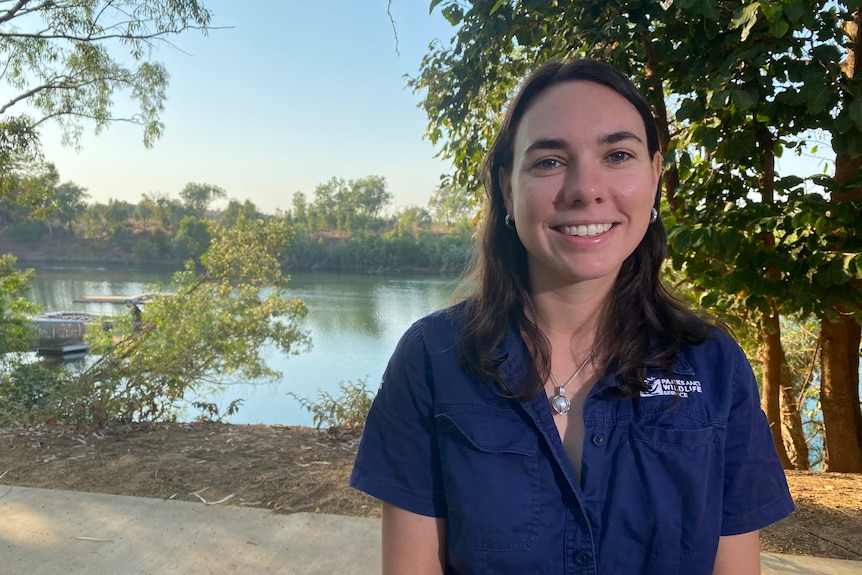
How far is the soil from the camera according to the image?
7.50ft

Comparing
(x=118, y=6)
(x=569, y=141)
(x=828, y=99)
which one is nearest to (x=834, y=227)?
(x=828, y=99)

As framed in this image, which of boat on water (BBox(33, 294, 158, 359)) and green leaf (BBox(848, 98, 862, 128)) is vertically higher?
green leaf (BBox(848, 98, 862, 128))

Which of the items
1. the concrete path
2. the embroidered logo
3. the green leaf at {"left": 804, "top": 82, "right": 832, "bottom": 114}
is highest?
the green leaf at {"left": 804, "top": 82, "right": 832, "bottom": 114}

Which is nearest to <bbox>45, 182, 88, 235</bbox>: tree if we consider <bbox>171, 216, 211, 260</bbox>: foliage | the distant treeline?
the distant treeline

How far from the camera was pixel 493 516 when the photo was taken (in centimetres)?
90

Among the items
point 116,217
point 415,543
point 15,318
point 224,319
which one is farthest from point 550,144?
point 116,217

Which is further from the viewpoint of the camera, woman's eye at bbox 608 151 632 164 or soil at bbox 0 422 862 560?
soil at bbox 0 422 862 560

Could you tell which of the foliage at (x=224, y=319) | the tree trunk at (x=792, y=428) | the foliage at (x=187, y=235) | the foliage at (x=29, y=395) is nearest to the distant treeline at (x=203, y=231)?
the foliage at (x=187, y=235)

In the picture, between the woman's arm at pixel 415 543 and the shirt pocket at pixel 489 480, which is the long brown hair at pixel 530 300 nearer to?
the shirt pocket at pixel 489 480

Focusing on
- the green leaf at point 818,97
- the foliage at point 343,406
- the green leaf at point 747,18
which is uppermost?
the green leaf at point 747,18

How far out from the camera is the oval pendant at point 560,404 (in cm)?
101

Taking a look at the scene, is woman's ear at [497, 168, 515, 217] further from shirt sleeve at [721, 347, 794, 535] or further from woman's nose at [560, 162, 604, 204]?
shirt sleeve at [721, 347, 794, 535]

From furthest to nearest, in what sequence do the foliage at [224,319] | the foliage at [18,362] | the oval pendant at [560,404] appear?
the foliage at [224,319] → the foliage at [18,362] → the oval pendant at [560,404]

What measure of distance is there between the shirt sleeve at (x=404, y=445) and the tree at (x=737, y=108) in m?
1.38
